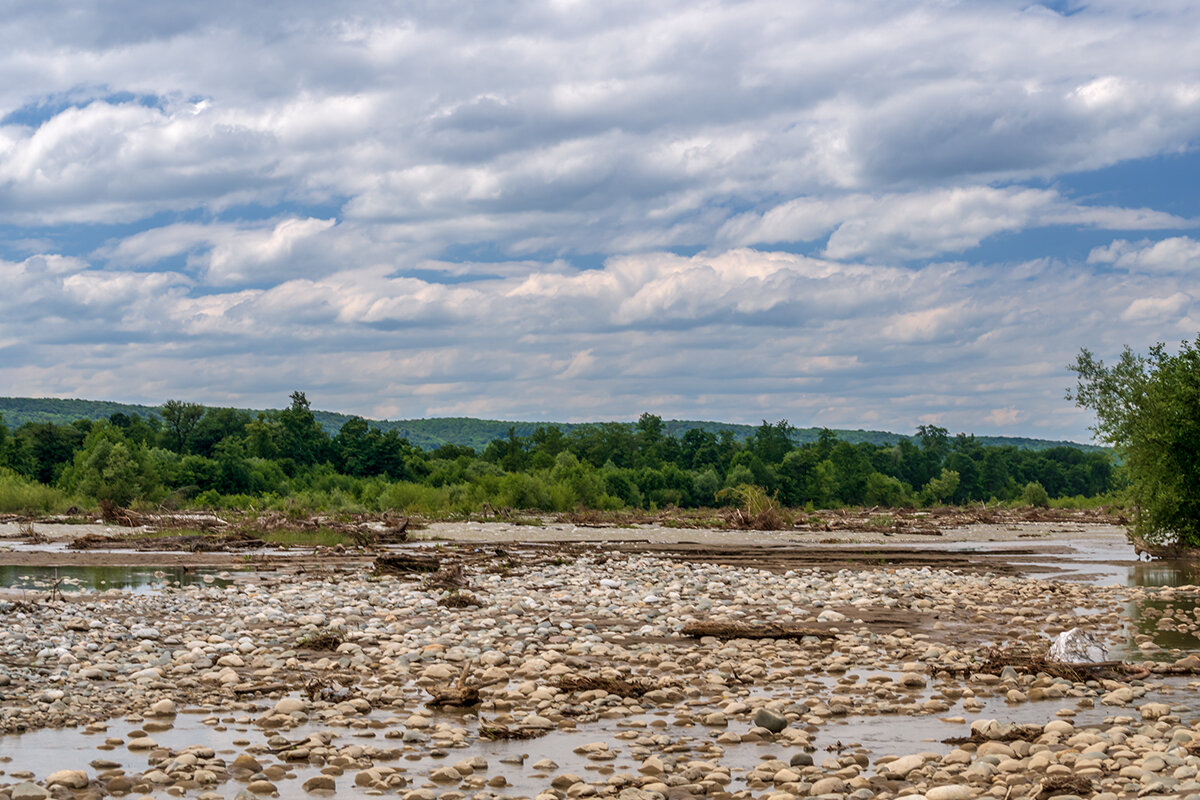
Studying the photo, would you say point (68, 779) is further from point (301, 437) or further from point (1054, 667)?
point (301, 437)

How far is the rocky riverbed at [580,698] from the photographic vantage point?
7.41m

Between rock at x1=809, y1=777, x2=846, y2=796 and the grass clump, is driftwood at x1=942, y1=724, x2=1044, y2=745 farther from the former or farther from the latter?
the grass clump

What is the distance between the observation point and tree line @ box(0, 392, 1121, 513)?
2370 inches

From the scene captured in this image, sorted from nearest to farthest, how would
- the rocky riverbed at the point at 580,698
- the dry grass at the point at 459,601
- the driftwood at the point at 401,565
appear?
1. the rocky riverbed at the point at 580,698
2. the dry grass at the point at 459,601
3. the driftwood at the point at 401,565

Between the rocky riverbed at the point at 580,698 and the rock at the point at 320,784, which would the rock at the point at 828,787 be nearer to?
the rocky riverbed at the point at 580,698

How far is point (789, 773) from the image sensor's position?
7449 mm

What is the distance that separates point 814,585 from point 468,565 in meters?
9.11

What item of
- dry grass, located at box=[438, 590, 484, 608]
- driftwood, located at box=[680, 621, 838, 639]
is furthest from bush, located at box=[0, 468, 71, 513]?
driftwood, located at box=[680, 621, 838, 639]

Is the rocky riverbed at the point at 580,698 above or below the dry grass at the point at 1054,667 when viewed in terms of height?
A: below

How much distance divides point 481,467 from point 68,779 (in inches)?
2898

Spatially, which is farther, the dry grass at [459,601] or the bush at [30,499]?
the bush at [30,499]

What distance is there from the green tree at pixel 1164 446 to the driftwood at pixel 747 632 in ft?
59.4

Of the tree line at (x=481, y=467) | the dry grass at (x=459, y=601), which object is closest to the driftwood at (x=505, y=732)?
the dry grass at (x=459, y=601)

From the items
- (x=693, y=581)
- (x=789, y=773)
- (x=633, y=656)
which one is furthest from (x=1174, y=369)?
(x=789, y=773)
